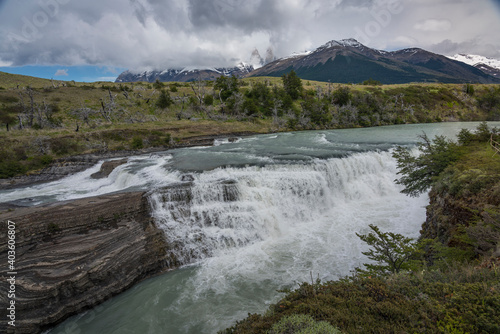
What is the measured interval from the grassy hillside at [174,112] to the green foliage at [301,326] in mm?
29843

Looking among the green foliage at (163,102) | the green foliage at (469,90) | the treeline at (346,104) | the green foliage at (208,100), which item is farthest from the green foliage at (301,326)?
the green foliage at (469,90)

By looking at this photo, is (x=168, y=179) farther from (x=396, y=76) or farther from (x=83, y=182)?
(x=396, y=76)

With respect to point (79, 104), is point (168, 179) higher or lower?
lower

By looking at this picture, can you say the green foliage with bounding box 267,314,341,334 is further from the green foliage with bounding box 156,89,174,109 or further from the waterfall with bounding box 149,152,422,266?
the green foliage with bounding box 156,89,174,109

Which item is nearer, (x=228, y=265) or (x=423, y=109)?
(x=228, y=265)

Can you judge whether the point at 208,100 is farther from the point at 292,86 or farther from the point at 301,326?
the point at 301,326

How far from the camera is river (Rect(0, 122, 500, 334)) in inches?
357

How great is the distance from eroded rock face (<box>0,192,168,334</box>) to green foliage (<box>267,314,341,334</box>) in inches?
333

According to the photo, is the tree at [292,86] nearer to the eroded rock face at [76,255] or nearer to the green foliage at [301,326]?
the eroded rock face at [76,255]

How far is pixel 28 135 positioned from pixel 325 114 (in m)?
52.0

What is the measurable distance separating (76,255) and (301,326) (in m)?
9.69

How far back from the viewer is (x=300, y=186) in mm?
17531

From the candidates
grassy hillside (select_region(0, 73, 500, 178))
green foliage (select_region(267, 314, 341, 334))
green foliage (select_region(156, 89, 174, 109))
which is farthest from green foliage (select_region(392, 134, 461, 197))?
green foliage (select_region(156, 89, 174, 109))

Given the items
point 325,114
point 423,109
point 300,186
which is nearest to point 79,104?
point 300,186
